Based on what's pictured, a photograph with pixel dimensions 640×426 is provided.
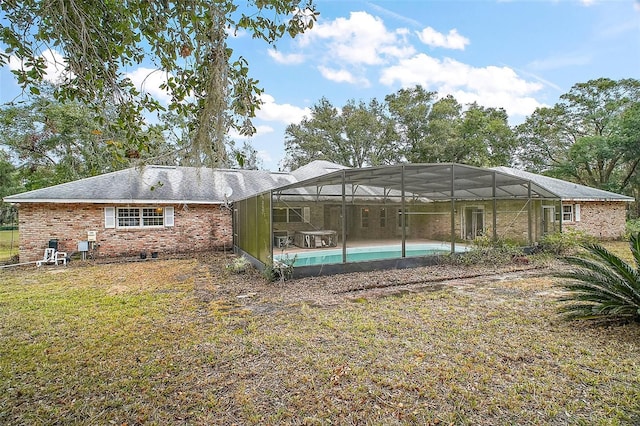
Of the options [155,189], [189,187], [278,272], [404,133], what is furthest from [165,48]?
[404,133]

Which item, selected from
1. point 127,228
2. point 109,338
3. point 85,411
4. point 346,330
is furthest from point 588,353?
point 127,228

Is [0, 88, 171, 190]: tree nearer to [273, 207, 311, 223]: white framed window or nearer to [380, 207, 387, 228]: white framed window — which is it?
[273, 207, 311, 223]: white framed window

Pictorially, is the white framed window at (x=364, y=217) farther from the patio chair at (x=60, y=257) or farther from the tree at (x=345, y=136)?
the patio chair at (x=60, y=257)

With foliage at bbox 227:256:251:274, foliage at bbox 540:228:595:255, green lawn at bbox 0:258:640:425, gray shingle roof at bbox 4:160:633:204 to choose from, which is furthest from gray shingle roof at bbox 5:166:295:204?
foliage at bbox 540:228:595:255

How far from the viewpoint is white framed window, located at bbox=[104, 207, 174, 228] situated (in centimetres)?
1176

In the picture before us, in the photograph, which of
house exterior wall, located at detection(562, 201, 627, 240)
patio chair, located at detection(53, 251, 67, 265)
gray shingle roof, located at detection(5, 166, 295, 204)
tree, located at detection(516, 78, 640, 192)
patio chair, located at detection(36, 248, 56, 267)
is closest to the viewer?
patio chair, located at detection(36, 248, 56, 267)

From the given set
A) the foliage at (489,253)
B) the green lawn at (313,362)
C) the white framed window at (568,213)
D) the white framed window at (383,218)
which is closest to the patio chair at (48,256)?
the green lawn at (313,362)

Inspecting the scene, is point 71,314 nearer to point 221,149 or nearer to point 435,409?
point 221,149

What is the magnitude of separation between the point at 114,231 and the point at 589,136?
2506cm

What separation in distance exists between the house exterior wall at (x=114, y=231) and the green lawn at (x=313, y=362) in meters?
5.75

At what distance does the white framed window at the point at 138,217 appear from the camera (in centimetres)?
1176

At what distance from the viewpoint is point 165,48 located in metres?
3.27

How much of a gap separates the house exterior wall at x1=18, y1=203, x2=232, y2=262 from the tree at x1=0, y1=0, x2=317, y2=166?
969 centimetres

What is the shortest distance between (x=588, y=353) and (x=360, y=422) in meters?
2.93
